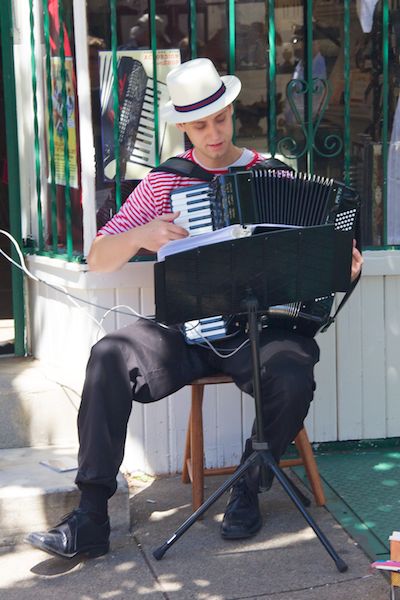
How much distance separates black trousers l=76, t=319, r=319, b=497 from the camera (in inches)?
140

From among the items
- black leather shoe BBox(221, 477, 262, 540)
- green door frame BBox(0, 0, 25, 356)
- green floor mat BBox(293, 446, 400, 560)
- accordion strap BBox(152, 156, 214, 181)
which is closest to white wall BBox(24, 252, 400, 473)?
green floor mat BBox(293, 446, 400, 560)

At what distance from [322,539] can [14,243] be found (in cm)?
209

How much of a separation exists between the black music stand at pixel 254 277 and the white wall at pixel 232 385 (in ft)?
2.83

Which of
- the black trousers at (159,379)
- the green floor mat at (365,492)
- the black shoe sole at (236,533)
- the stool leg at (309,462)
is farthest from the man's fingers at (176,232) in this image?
the green floor mat at (365,492)

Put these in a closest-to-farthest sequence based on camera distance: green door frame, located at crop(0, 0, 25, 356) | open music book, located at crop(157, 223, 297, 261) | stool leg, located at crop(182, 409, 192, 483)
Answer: open music book, located at crop(157, 223, 297, 261) → stool leg, located at crop(182, 409, 192, 483) → green door frame, located at crop(0, 0, 25, 356)

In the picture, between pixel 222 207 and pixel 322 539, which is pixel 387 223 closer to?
pixel 222 207

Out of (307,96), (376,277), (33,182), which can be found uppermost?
(307,96)

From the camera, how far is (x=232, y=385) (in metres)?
4.41

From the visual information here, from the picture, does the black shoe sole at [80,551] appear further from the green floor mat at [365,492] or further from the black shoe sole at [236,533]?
the green floor mat at [365,492]

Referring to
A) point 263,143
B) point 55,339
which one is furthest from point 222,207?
point 55,339

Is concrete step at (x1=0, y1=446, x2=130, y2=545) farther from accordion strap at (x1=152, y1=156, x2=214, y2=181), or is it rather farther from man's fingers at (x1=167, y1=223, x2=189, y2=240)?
accordion strap at (x1=152, y1=156, x2=214, y2=181)

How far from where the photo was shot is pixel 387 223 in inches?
183

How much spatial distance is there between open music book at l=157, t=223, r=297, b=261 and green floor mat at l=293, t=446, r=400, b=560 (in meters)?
1.13

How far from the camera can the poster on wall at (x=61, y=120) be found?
4434 mm
